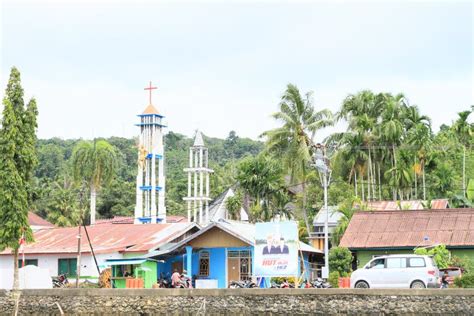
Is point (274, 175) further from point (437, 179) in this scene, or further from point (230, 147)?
point (230, 147)

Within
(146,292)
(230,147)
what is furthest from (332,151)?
(230,147)

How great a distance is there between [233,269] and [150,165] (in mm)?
22710

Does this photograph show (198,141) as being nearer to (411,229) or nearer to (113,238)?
(113,238)

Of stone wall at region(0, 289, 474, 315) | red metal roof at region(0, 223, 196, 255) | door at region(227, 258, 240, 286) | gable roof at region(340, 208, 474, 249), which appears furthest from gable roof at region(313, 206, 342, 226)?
stone wall at region(0, 289, 474, 315)

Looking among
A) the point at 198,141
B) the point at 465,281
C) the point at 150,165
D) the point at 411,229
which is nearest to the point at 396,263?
the point at 465,281

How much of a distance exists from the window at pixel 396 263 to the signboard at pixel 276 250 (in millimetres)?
3914

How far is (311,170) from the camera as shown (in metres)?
66.7

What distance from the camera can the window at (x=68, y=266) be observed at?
43625mm

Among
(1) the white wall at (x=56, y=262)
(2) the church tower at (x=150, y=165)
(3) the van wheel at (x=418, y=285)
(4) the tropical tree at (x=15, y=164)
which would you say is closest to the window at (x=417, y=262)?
(3) the van wheel at (x=418, y=285)

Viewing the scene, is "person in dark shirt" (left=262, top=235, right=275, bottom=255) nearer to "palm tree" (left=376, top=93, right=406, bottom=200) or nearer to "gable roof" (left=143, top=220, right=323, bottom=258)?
"gable roof" (left=143, top=220, right=323, bottom=258)

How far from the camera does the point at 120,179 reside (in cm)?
9181

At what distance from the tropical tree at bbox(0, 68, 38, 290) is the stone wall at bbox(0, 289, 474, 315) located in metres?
2.11

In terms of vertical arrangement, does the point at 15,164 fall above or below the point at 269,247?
above

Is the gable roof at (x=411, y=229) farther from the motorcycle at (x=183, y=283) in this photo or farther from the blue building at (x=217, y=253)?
the motorcycle at (x=183, y=283)
